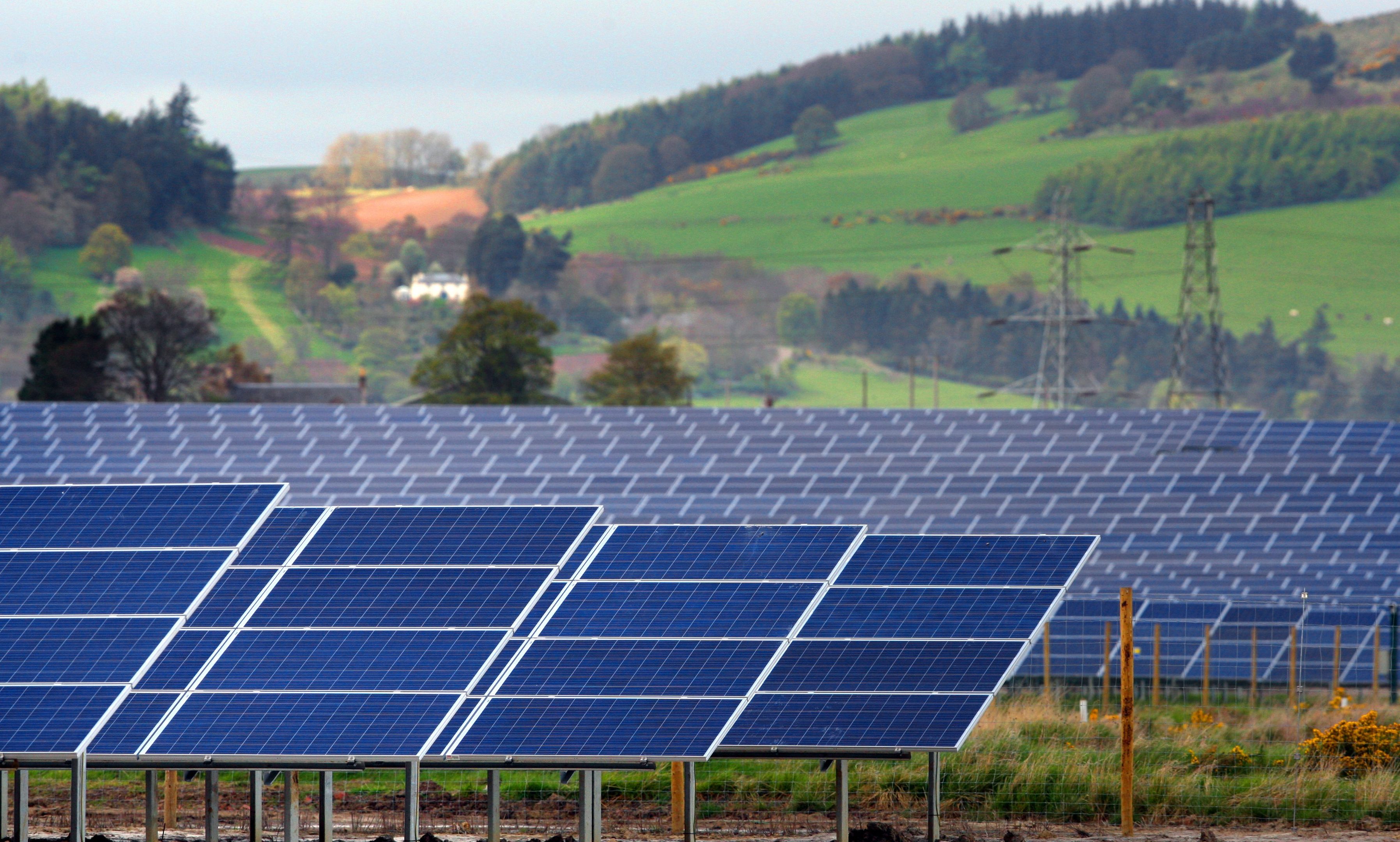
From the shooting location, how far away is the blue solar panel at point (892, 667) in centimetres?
1326

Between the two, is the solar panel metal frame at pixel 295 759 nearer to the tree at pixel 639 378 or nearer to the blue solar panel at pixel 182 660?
the blue solar panel at pixel 182 660

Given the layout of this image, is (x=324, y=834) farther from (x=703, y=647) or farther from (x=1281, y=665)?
(x=1281, y=665)

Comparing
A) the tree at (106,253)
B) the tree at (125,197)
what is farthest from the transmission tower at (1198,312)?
the tree at (125,197)

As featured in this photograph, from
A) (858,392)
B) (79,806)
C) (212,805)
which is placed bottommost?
(858,392)

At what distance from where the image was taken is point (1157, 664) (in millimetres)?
21938

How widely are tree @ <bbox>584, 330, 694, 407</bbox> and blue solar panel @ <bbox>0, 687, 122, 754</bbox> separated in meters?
85.7

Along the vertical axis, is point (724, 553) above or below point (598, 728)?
above

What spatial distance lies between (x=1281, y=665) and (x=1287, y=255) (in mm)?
168205

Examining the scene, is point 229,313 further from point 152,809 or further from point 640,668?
point 640,668

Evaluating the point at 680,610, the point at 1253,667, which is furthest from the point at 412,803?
the point at 1253,667

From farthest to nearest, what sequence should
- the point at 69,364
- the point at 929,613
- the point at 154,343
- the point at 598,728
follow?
the point at 154,343 → the point at 69,364 → the point at 929,613 → the point at 598,728

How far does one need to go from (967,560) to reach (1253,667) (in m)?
9.44

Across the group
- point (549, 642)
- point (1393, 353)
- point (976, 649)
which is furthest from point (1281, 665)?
point (1393, 353)

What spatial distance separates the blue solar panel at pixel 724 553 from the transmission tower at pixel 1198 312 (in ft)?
137
